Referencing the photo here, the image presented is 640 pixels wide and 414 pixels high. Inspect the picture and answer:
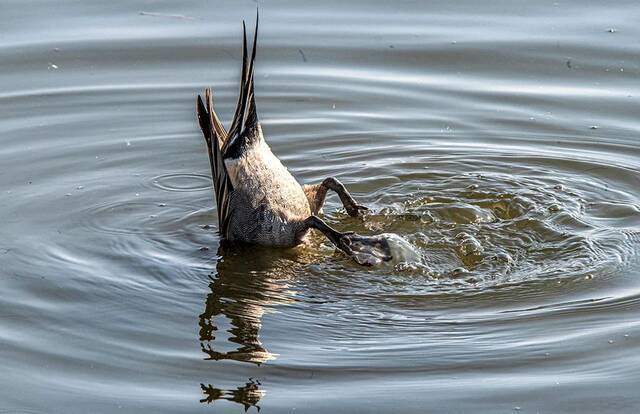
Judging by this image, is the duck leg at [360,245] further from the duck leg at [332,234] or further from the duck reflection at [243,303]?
the duck reflection at [243,303]

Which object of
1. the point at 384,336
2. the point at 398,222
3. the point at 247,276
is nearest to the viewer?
the point at 384,336

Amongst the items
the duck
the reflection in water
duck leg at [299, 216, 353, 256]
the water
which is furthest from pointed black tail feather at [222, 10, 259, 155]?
the reflection in water

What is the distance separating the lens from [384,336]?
5.58m

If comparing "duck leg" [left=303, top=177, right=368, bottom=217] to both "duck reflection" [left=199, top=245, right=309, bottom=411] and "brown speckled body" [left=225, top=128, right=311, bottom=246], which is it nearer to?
"brown speckled body" [left=225, top=128, right=311, bottom=246]

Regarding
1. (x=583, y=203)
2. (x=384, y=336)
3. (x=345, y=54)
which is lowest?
(x=384, y=336)

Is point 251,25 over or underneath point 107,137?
over

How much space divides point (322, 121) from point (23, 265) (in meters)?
2.79

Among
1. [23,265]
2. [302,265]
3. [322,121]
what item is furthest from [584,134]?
[23,265]

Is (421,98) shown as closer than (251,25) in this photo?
Yes

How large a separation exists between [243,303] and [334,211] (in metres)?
1.32

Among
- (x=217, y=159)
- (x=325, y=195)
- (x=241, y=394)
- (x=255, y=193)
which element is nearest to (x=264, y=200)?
(x=255, y=193)

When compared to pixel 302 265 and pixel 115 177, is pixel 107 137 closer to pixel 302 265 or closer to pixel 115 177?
pixel 115 177

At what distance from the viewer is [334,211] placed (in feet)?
24.0

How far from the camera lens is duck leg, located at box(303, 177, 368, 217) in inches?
272
